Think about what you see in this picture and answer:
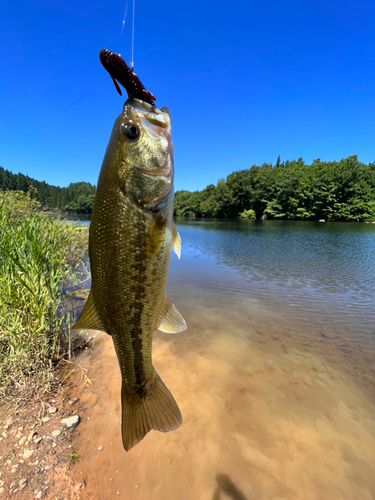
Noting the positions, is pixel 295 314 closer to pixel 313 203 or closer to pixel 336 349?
pixel 336 349

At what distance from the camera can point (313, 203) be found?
218 feet

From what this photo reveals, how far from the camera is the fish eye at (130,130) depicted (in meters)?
1.64

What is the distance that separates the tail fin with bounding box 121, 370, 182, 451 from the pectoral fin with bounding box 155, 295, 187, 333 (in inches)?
18.0

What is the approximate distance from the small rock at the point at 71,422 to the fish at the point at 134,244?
2675 millimetres

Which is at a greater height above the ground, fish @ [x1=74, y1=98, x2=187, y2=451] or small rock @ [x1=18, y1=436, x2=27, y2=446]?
fish @ [x1=74, y1=98, x2=187, y2=451]

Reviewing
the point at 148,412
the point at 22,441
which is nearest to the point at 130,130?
the point at 148,412

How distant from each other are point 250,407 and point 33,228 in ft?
17.4

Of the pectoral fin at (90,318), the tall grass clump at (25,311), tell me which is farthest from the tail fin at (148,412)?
the tall grass clump at (25,311)

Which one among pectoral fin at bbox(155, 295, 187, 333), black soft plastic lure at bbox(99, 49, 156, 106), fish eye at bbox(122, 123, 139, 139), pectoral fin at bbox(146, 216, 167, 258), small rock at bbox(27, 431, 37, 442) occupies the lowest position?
small rock at bbox(27, 431, 37, 442)

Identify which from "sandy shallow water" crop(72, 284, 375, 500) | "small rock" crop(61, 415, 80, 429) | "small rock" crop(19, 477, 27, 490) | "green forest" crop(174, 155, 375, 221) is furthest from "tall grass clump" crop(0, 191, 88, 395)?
"green forest" crop(174, 155, 375, 221)

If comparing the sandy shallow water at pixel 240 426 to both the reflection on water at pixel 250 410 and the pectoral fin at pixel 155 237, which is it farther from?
the pectoral fin at pixel 155 237

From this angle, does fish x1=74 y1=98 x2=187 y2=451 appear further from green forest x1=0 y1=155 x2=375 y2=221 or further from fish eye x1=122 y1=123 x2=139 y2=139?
green forest x1=0 y1=155 x2=375 y2=221

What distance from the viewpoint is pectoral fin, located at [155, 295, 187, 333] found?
190 centimetres

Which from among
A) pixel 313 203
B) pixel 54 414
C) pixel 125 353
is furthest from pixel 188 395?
pixel 313 203
